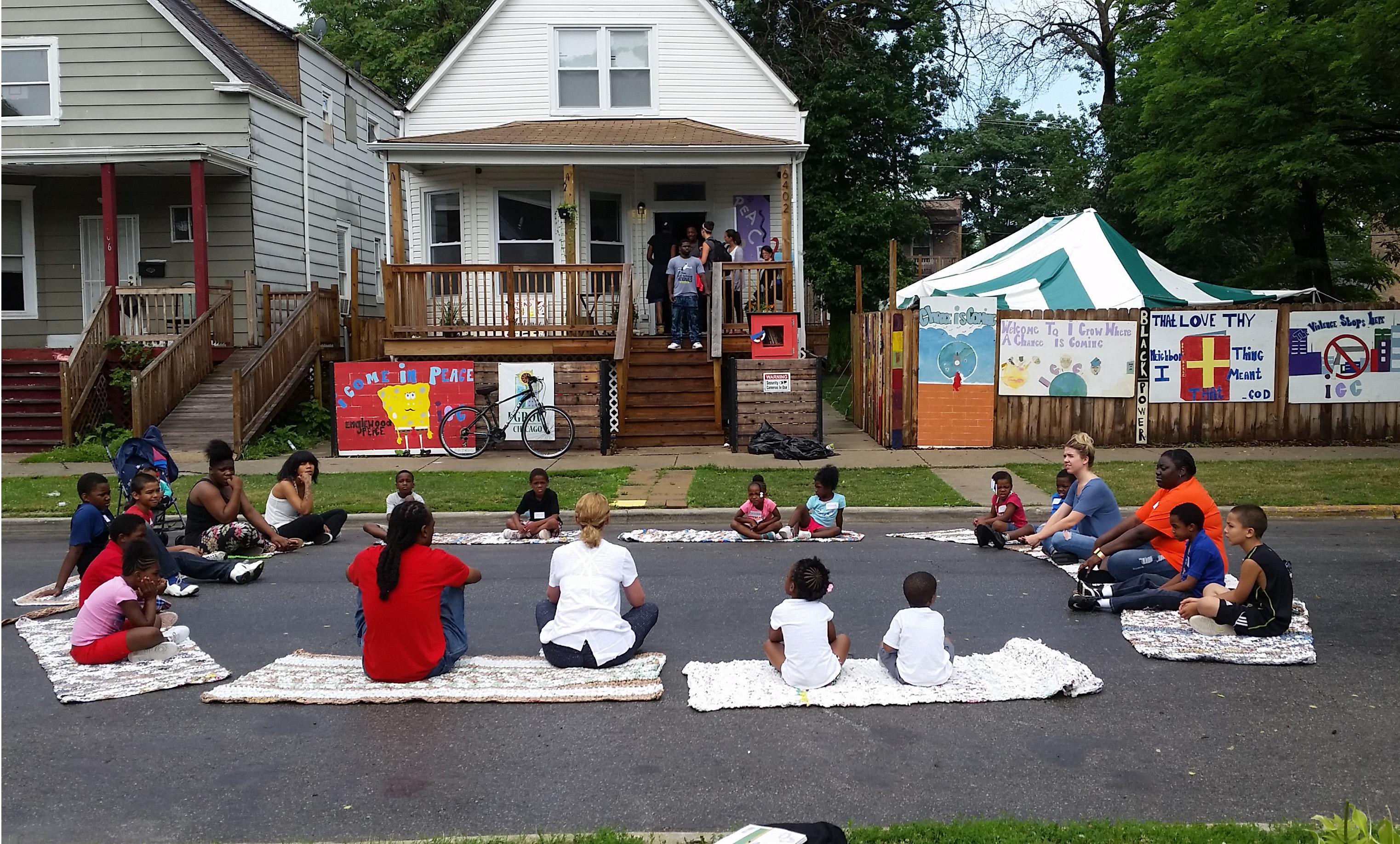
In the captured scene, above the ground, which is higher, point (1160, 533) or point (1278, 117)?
point (1278, 117)

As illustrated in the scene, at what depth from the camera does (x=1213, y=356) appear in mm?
17219

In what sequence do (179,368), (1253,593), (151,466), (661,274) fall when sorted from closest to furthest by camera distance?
(1253,593) < (151,466) < (179,368) < (661,274)

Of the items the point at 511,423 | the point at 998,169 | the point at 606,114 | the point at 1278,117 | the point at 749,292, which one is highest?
the point at 998,169

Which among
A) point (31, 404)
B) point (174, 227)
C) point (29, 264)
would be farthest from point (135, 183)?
point (31, 404)

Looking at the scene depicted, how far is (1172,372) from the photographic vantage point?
17.2 meters

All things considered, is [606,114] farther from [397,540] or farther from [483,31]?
[397,540]

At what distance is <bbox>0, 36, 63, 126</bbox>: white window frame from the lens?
2098 cm

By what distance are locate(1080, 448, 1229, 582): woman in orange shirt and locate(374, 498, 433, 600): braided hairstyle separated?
5052mm

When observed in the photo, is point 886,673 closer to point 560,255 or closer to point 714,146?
point 714,146

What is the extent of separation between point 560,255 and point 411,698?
16.1 metres

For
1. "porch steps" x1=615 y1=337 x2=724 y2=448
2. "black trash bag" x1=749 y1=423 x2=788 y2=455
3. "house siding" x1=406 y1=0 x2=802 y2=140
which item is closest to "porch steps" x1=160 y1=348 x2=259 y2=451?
"porch steps" x1=615 y1=337 x2=724 y2=448

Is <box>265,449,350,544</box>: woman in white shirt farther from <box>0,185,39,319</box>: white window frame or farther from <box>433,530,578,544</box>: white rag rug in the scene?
<box>0,185,39,319</box>: white window frame

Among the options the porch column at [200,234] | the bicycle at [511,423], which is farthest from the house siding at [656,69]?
the bicycle at [511,423]

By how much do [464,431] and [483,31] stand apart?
9481 mm
